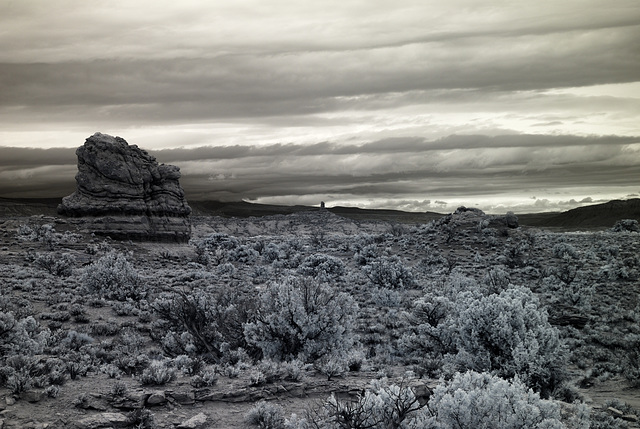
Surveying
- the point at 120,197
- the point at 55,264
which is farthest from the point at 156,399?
the point at 120,197

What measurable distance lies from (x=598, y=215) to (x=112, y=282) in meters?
126

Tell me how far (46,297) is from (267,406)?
1843cm

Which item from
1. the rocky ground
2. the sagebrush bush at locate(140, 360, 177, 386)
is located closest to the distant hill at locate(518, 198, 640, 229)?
the rocky ground

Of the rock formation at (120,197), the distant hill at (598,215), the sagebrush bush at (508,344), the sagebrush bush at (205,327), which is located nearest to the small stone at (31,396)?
the sagebrush bush at (205,327)

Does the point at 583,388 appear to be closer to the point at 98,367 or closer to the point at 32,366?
the point at 98,367

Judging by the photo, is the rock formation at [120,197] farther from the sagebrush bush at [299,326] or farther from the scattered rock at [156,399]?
the scattered rock at [156,399]

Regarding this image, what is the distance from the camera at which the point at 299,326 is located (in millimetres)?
14180

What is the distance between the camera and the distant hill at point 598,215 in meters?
117

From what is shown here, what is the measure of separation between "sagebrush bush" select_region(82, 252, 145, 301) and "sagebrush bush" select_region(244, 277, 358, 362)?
12.2 metres

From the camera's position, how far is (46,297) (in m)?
23.0

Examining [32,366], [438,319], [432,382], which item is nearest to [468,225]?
[438,319]

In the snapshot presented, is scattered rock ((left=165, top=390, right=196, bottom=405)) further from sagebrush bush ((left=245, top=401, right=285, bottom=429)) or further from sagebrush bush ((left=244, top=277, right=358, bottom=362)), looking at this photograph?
sagebrush bush ((left=244, top=277, right=358, bottom=362))

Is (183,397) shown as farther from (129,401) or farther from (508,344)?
(508,344)

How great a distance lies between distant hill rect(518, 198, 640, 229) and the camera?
383 ft
